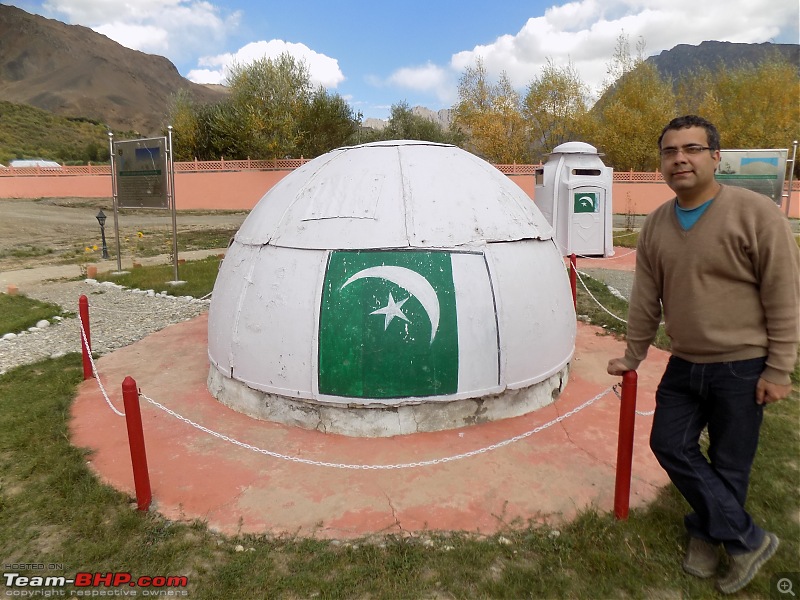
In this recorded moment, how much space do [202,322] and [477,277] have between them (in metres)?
6.44

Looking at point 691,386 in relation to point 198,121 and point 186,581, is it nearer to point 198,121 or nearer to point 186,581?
point 186,581

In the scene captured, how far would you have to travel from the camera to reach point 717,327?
2969 millimetres

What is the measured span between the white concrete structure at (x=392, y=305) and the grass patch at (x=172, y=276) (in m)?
7.07

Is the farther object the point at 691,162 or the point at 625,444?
the point at 625,444

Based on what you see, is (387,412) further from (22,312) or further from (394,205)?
(22,312)

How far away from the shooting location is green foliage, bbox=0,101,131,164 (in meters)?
48.3

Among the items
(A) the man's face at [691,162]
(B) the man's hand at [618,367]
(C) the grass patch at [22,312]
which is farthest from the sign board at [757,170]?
(C) the grass patch at [22,312]

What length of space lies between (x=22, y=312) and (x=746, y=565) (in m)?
12.5

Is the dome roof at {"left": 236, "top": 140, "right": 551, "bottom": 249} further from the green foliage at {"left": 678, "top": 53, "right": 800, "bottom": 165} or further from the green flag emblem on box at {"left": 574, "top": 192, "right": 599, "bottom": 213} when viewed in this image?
the green foliage at {"left": 678, "top": 53, "right": 800, "bottom": 165}

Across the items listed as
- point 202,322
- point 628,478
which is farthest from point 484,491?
point 202,322

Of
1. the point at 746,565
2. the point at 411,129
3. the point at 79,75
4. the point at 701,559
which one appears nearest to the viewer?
the point at 746,565

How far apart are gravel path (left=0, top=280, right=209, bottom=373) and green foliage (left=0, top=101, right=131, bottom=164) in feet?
131

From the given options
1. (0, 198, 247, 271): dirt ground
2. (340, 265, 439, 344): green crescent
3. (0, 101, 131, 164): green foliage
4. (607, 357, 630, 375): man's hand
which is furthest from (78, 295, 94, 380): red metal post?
(0, 101, 131, 164): green foliage

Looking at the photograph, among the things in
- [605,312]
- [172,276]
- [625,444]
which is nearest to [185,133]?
[172,276]
